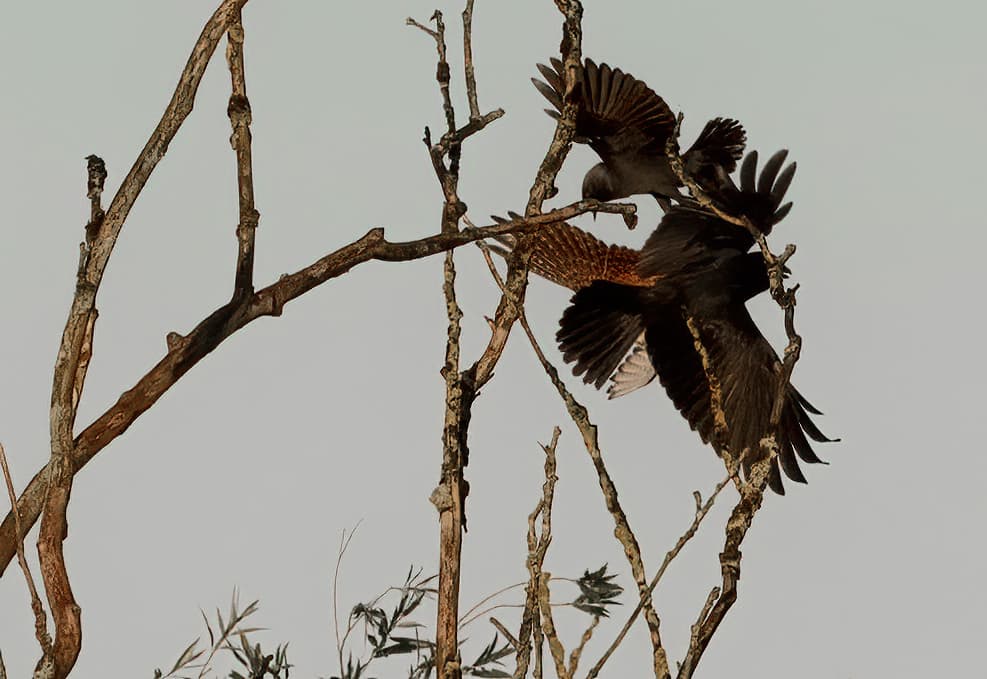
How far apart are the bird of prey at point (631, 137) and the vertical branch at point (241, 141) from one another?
29cm

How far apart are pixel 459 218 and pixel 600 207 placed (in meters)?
0.10

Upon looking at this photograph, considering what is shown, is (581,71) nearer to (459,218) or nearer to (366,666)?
(459,218)

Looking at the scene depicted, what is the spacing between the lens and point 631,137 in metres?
0.97

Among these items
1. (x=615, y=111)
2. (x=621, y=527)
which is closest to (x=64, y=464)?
(x=621, y=527)

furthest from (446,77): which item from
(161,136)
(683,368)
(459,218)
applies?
(683,368)

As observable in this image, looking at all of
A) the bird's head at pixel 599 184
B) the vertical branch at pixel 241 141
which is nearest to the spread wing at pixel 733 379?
the bird's head at pixel 599 184

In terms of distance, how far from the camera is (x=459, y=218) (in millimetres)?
748

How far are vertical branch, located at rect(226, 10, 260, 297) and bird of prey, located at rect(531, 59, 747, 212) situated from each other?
29 centimetres

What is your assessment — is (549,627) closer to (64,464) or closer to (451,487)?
(451,487)

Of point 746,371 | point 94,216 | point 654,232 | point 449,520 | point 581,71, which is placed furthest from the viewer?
point 746,371

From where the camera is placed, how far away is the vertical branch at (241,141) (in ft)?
1.99

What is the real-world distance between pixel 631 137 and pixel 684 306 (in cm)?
16

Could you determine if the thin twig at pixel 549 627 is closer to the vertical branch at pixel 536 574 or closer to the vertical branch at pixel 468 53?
the vertical branch at pixel 536 574

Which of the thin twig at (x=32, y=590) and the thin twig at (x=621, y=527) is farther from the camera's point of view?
the thin twig at (x=621, y=527)
